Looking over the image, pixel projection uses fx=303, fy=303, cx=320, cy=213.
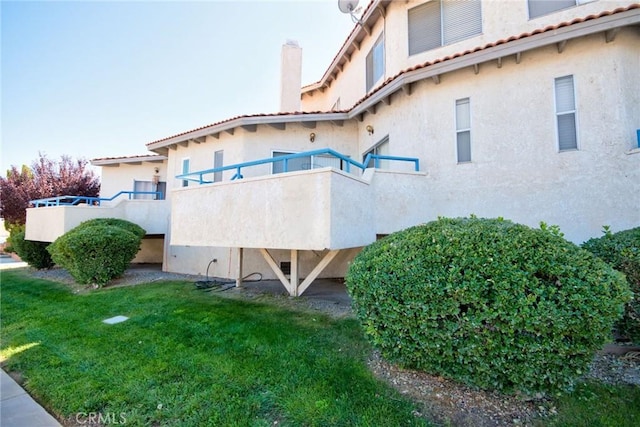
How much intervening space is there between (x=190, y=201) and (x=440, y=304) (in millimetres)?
7125

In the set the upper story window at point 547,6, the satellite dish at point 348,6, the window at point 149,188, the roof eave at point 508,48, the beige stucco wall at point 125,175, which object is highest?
the satellite dish at point 348,6

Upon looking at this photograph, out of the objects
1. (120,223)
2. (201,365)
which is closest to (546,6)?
(201,365)

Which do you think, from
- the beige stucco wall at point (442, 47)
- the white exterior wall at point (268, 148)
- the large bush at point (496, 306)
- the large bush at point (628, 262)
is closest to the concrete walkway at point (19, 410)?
the large bush at point (496, 306)

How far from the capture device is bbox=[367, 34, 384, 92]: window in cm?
1112

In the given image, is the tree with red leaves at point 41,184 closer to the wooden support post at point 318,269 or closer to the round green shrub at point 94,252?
the round green shrub at point 94,252

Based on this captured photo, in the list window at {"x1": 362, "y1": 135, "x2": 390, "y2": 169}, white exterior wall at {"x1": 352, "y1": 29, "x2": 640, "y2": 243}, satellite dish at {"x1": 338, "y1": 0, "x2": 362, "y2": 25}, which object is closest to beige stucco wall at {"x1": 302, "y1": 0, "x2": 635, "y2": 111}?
satellite dish at {"x1": 338, "y1": 0, "x2": 362, "y2": 25}

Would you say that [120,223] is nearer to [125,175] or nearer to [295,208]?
[125,175]

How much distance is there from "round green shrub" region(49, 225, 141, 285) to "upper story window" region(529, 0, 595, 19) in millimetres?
14480

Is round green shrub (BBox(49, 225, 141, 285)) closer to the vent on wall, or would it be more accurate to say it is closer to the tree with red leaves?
the vent on wall

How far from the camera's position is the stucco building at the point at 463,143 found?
21.3 feet

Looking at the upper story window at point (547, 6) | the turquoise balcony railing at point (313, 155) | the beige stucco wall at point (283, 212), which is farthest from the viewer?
the upper story window at point (547, 6)

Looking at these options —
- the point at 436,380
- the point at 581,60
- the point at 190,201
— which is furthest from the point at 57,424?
the point at 581,60

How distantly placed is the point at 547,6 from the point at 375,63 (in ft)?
17.3

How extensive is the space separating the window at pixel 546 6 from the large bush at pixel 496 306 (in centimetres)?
775
